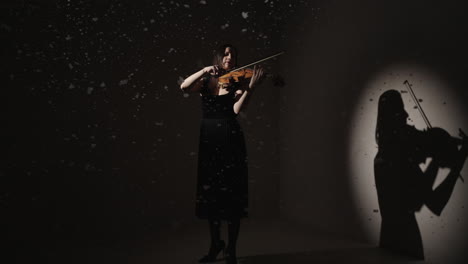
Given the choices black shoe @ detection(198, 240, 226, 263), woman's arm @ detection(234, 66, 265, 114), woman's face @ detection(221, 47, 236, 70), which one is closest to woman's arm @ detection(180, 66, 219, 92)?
woman's face @ detection(221, 47, 236, 70)

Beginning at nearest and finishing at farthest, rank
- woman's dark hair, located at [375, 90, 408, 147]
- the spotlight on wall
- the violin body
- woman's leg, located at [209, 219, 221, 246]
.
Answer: the spotlight on wall → the violin body → woman's leg, located at [209, 219, 221, 246] → woman's dark hair, located at [375, 90, 408, 147]

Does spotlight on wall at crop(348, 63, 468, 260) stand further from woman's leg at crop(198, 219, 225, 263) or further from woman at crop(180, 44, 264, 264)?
woman's leg at crop(198, 219, 225, 263)

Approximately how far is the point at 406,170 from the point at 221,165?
3.93ft

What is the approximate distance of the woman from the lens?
7.98ft

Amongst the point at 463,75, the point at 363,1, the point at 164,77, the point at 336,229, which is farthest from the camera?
the point at 164,77

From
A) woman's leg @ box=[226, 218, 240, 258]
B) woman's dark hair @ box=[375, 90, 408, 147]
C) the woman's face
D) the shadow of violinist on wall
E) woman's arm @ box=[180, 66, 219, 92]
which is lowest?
woman's leg @ box=[226, 218, 240, 258]

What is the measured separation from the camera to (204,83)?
2543 mm

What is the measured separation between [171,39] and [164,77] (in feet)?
1.11

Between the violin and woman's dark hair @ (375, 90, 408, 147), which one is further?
woman's dark hair @ (375, 90, 408, 147)

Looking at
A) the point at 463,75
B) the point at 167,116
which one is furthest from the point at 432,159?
the point at 167,116

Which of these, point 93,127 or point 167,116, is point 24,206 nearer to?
point 93,127

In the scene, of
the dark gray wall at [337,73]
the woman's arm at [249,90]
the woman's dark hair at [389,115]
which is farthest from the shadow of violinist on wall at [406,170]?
the woman's arm at [249,90]

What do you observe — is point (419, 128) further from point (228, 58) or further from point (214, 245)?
point (214, 245)

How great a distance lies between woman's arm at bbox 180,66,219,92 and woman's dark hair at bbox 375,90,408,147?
1207 millimetres
